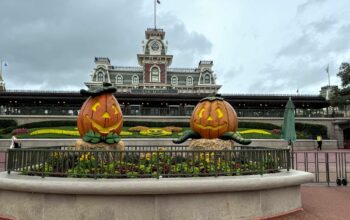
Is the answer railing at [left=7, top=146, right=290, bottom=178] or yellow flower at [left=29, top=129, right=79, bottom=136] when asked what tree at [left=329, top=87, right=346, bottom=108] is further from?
railing at [left=7, top=146, right=290, bottom=178]

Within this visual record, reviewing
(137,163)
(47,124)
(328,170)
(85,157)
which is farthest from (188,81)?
(85,157)

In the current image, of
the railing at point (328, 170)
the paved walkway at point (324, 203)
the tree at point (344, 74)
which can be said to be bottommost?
the paved walkway at point (324, 203)

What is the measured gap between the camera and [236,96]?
160 feet

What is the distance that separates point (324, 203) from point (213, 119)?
406 centimetres

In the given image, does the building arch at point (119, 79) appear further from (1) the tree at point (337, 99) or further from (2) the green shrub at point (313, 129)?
(1) the tree at point (337, 99)

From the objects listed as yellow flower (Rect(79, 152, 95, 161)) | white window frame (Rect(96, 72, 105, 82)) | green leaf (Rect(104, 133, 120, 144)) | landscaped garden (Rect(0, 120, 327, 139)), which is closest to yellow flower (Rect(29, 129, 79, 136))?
landscaped garden (Rect(0, 120, 327, 139))

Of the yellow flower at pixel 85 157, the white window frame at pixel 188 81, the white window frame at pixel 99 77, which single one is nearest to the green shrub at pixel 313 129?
the yellow flower at pixel 85 157

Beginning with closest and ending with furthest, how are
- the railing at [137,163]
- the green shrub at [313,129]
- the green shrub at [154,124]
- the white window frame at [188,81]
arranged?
the railing at [137,163]
the green shrub at [154,124]
the green shrub at [313,129]
the white window frame at [188,81]

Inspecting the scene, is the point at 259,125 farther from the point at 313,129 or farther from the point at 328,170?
the point at 328,170

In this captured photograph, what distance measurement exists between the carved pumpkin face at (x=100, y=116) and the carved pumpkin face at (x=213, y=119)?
2.81 metres

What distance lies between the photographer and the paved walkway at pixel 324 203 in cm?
754

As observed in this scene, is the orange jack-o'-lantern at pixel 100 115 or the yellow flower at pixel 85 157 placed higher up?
the orange jack-o'-lantern at pixel 100 115

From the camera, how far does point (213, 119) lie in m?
10.5

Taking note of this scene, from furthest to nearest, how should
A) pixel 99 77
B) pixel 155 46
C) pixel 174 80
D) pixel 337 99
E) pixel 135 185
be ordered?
pixel 174 80 < pixel 155 46 < pixel 99 77 < pixel 337 99 < pixel 135 185
